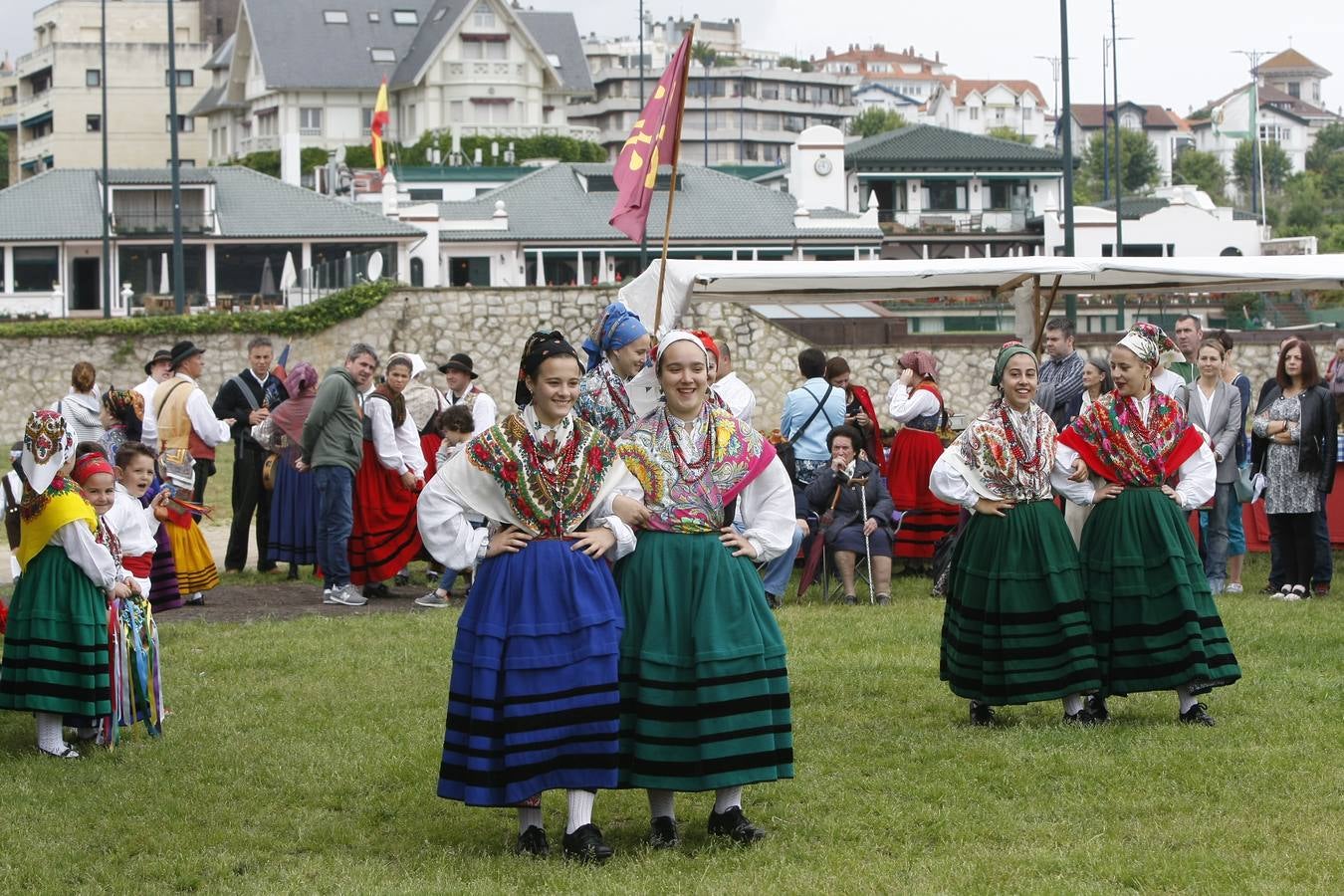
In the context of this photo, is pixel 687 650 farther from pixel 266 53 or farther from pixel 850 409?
pixel 266 53

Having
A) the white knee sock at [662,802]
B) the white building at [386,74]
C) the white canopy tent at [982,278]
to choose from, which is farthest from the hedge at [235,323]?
the white building at [386,74]

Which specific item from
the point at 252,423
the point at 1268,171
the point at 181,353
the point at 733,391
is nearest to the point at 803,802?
the point at 733,391

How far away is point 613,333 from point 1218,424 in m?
6.55

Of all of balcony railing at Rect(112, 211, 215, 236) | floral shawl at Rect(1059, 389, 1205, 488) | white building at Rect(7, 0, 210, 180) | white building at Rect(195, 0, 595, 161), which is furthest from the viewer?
white building at Rect(7, 0, 210, 180)

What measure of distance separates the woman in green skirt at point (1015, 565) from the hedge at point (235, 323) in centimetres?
2868

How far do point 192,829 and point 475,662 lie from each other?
1445 millimetres

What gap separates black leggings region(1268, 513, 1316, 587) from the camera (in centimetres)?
1228

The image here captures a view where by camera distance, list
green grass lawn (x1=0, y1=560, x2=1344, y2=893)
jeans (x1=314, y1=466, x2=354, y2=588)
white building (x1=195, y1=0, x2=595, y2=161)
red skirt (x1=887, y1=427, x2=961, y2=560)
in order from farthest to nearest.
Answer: white building (x1=195, y1=0, x2=595, y2=161) < red skirt (x1=887, y1=427, x2=961, y2=560) < jeans (x1=314, y1=466, x2=354, y2=588) < green grass lawn (x1=0, y1=560, x2=1344, y2=893)

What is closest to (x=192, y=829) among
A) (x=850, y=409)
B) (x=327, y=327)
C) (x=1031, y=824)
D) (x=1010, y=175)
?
(x=1031, y=824)

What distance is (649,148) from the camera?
10.9m

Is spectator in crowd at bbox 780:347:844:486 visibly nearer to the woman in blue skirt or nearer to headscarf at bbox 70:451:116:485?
headscarf at bbox 70:451:116:485

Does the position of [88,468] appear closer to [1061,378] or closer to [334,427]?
[334,427]

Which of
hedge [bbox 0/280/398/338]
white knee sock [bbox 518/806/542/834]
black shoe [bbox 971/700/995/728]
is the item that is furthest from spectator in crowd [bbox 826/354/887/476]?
hedge [bbox 0/280/398/338]

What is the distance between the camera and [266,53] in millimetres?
84188
